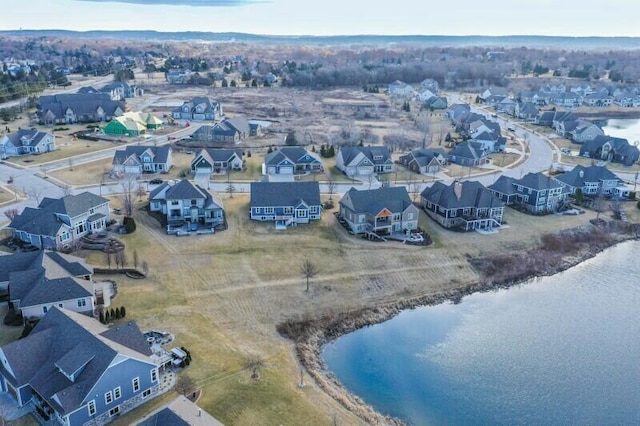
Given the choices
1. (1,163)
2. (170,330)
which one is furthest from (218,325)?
(1,163)

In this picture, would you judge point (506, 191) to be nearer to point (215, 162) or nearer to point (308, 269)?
point (308, 269)

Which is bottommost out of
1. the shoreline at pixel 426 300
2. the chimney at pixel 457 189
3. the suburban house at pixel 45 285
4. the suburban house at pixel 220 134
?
the shoreline at pixel 426 300

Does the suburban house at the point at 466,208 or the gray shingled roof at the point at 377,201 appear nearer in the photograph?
the gray shingled roof at the point at 377,201

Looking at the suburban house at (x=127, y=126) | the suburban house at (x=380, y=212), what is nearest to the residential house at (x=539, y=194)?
the suburban house at (x=380, y=212)

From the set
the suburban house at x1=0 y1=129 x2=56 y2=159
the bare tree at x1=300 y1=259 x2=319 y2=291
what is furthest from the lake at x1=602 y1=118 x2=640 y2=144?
the suburban house at x1=0 y1=129 x2=56 y2=159

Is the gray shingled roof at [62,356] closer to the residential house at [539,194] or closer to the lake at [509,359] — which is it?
the lake at [509,359]

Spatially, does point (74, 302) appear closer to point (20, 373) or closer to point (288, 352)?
point (20, 373)
